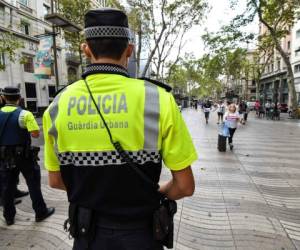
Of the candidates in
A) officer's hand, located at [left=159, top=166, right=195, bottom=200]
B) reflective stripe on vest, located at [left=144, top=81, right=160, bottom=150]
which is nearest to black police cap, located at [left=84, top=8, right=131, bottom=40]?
reflective stripe on vest, located at [left=144, top=81, right=160, bottom=150]

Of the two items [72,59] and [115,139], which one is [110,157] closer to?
[115,139]

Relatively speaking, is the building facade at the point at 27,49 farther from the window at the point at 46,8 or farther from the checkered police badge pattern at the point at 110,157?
the checkered police badge pattern at the point at 110,157

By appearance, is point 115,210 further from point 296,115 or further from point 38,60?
point 296,115

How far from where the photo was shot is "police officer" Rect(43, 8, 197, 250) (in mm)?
1379

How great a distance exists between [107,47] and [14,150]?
2.86m

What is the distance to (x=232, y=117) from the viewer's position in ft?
29.3

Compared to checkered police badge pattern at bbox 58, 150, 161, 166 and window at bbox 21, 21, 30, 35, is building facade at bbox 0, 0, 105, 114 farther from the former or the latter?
checkered police badge pattern at bbox 58, 150, 161, 166

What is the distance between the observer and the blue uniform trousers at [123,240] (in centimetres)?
145

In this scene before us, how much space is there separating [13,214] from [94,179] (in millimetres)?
3151

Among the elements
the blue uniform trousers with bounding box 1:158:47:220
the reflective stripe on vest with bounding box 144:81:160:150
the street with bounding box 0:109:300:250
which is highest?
→ the reflective stripe on vest with bounding box 144:81:160:150

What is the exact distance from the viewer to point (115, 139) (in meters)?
1.38

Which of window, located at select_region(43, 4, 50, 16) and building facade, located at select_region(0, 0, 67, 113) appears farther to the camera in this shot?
window, located at select_region(43, 4, 50, 16)

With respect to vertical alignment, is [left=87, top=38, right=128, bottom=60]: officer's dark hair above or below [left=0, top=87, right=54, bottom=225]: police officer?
above

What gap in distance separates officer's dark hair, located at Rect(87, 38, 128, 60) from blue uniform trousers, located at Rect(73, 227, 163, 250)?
0.96m
